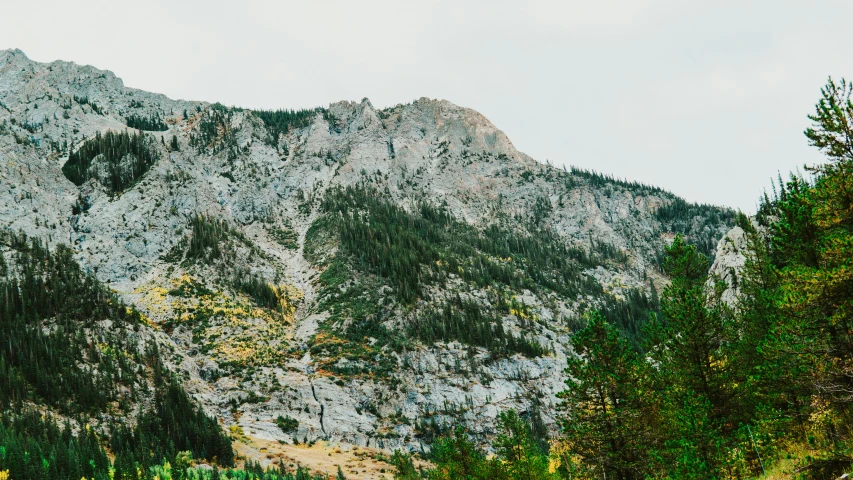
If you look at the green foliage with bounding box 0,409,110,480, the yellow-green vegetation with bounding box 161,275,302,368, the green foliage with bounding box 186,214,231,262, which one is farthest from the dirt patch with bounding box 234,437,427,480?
the green foliage with bounding box 186,214,231,262

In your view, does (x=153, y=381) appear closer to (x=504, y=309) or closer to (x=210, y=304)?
(x=210, y=304)

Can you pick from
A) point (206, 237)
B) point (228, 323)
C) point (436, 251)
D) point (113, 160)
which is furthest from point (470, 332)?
point (113, 160)

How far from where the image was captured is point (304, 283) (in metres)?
145

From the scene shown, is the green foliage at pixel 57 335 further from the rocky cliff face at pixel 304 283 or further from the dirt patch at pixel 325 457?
the dirt patch at pixel 325 457

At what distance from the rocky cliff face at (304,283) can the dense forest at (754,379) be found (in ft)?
241

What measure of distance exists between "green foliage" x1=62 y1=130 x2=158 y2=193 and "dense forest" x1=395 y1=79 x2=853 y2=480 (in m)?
153

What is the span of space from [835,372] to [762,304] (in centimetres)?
1636

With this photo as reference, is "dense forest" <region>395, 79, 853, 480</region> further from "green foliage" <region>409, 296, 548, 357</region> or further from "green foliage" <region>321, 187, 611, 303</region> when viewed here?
"green foliage" <region>321, 187, 611, 303</region>

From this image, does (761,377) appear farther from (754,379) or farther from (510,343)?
(510,343)

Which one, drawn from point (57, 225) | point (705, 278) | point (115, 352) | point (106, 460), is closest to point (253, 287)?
point (115, 352)

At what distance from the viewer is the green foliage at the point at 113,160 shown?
146m

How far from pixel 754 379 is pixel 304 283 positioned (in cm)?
13295

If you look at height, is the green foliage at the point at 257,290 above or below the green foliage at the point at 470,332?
above

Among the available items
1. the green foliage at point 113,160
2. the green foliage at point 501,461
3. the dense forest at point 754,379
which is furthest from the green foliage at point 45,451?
the green foliage at point 113,160
